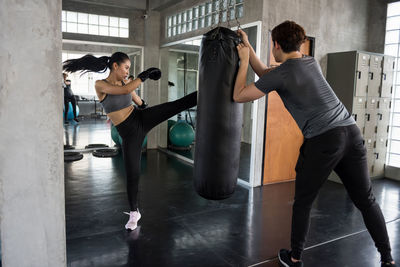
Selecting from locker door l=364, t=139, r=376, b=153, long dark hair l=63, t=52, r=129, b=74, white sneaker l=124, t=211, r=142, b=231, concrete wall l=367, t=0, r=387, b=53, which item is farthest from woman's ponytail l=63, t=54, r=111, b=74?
concrete wall l=367, t=0, r=387, b=53

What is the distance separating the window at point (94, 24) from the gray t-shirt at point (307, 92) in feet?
15.9

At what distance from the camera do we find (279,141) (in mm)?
4660

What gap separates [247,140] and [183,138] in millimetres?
1287

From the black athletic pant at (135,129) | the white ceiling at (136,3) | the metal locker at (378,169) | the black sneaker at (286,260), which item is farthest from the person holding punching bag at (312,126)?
the white ceiling at (136,3)

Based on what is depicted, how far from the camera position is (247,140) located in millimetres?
6656

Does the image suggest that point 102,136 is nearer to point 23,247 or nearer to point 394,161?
point 394,161

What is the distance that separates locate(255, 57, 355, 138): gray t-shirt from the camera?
206 cm

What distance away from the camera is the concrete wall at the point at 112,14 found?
5.91 meters

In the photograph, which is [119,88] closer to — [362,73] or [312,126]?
[312,126]

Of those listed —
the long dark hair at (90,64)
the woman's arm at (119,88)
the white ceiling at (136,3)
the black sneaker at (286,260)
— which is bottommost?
the black sneaker at (286,260)

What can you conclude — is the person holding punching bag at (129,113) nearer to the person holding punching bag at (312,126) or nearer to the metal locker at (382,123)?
the person holding punching bag at (312,126)

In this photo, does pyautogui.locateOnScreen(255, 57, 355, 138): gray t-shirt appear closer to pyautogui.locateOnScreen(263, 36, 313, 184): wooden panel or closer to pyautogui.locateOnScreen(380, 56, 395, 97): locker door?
pyautogui.locateOnScreen(263, 36, 313, 184): wooden panel

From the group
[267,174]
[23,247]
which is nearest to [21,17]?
[23,247]

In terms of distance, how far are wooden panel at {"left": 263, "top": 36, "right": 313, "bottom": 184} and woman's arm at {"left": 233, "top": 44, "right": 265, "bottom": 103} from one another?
7.31 ft
